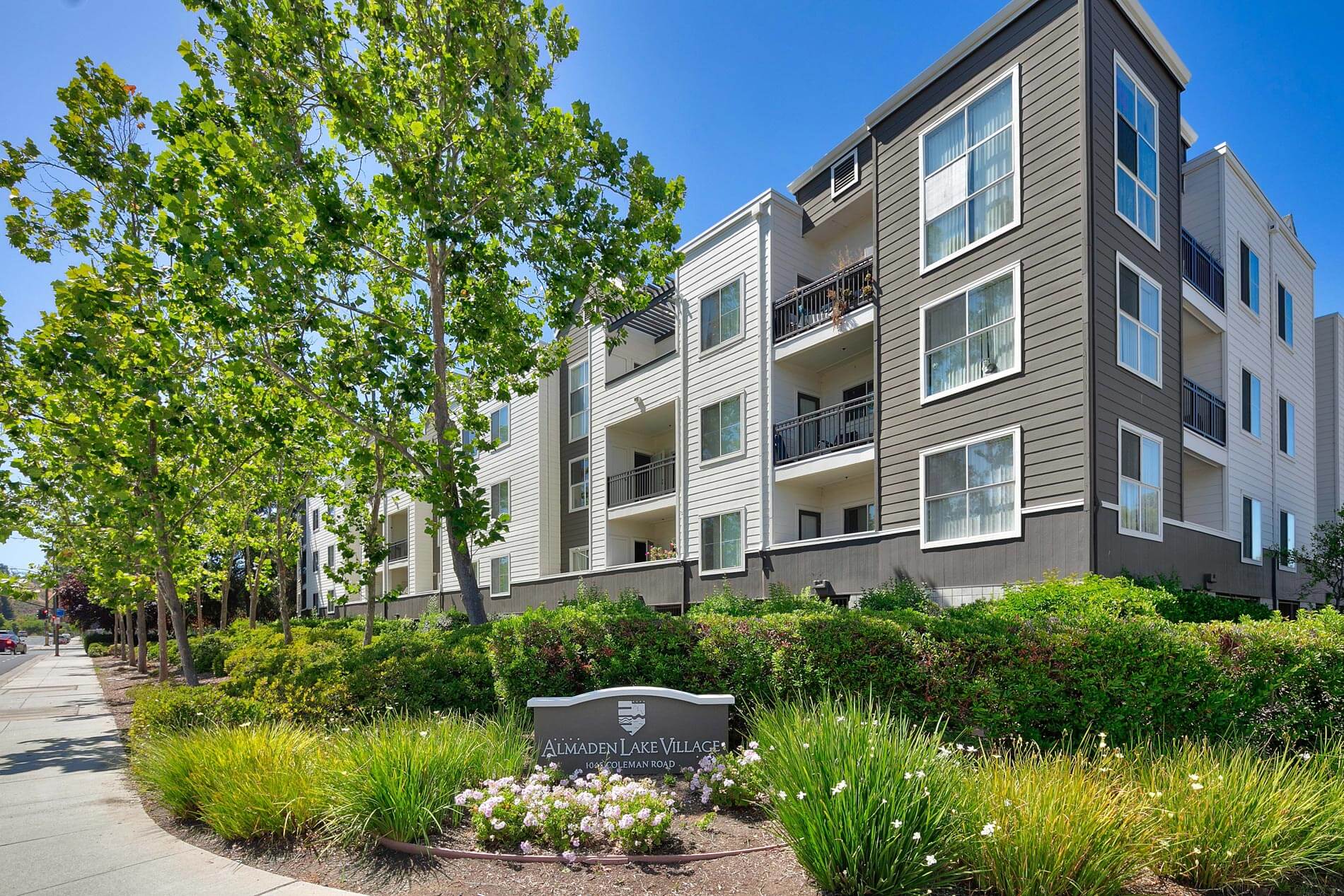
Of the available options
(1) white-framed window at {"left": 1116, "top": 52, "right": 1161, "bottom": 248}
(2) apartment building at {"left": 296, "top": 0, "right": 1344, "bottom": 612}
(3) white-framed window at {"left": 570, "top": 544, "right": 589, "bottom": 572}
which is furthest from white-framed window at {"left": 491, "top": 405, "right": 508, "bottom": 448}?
(1) white-framed window at {"left": 1116, "top": 52, "right": 1161, "bottom": 248}

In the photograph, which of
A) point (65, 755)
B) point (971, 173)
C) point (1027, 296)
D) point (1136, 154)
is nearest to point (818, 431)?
point (1027, 296)

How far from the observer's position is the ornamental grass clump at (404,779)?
570 centimetres

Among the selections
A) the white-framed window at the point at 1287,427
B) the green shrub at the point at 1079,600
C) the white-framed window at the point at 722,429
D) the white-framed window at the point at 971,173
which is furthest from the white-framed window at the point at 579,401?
the white-framed window at the point at 1287,427

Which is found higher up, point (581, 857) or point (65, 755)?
point (581, 857)

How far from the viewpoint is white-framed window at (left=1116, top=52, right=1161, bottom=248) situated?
14125 mm

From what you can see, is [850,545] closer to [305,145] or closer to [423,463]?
[423,463]

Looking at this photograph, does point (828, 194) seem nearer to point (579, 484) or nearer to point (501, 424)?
point (579, 484)

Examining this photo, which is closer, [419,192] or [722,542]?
[419,192]

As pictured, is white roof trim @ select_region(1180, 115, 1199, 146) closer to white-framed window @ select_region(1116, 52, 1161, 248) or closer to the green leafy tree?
white-framed window @ select_region(1116, 52, 1161, 248)

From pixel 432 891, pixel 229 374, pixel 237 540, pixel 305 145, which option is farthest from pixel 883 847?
pixel 237 540

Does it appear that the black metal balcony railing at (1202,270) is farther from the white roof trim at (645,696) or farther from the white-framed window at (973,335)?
the white roof trim at (645,696)

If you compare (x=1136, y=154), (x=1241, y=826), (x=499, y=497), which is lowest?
(x=1241, y=826)

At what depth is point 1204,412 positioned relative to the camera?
17562 mm

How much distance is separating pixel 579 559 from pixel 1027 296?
16.8 metres
